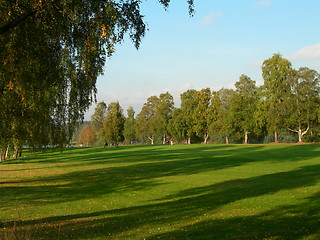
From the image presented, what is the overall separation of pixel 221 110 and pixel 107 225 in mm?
88050

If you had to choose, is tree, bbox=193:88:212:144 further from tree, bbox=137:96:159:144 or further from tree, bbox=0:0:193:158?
tree, bbox=0:0:193:158

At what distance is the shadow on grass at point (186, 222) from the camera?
10.3 m

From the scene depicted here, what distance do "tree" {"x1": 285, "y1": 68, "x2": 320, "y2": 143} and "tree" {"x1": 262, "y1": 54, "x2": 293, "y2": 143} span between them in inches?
51.7

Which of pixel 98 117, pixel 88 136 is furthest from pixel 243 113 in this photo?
pixel 98 117

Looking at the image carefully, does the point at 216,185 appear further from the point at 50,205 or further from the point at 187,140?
the point at 187,140

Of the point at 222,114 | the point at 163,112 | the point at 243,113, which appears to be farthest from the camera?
the point at 163,112

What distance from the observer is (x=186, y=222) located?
11.9 meters

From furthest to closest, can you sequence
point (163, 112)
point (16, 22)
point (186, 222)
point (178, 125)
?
point (163, 112)
point (178, 125)
point (186, 222)
point (16, 22)

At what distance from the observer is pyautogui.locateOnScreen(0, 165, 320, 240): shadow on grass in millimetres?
10305

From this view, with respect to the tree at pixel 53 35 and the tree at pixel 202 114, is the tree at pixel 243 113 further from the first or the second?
the tree at pixel 53 35

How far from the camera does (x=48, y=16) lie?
30.3 ft

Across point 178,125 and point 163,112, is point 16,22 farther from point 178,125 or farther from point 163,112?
point 163,112

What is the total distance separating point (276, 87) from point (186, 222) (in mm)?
70581

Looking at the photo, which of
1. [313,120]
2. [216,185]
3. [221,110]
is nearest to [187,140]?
[221,110]
